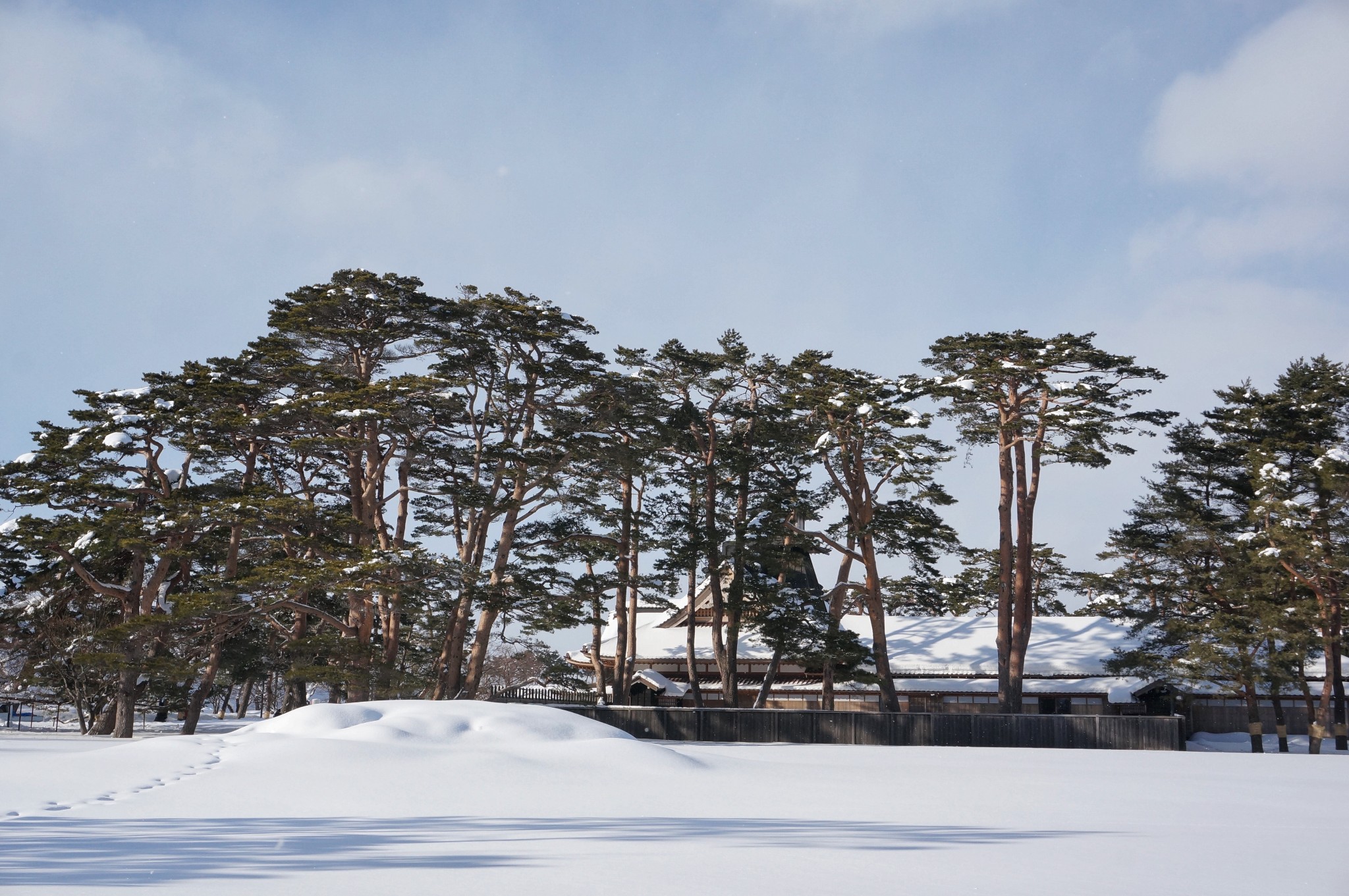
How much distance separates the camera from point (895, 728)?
27.3 meters

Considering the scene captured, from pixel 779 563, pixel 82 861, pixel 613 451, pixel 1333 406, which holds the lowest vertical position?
pixel 82 861

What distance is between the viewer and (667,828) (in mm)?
9844

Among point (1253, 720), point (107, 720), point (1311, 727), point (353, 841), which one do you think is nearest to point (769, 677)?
point (1253, 720)

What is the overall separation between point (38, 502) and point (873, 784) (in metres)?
23.8

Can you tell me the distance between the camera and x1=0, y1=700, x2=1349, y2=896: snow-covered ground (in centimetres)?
734

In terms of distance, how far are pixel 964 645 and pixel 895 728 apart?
14943 millimetres

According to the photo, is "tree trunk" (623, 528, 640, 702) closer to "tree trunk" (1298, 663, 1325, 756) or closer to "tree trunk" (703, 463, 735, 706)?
"tree trunk" (703, 463, 735, 706)

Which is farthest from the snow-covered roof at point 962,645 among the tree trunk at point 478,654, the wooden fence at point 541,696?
the tree trunk at point 478,654

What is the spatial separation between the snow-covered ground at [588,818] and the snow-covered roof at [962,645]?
1908cm

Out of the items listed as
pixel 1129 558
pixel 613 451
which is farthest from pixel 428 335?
pixel 1129 558

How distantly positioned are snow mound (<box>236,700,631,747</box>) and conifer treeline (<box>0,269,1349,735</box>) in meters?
5.45

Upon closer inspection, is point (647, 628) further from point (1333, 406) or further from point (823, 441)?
point (1333, 406)

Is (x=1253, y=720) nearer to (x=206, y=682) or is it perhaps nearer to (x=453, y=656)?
(x=453, y=656)

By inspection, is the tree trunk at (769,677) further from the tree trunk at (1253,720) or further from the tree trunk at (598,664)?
the tree trunk at (1253,720)
